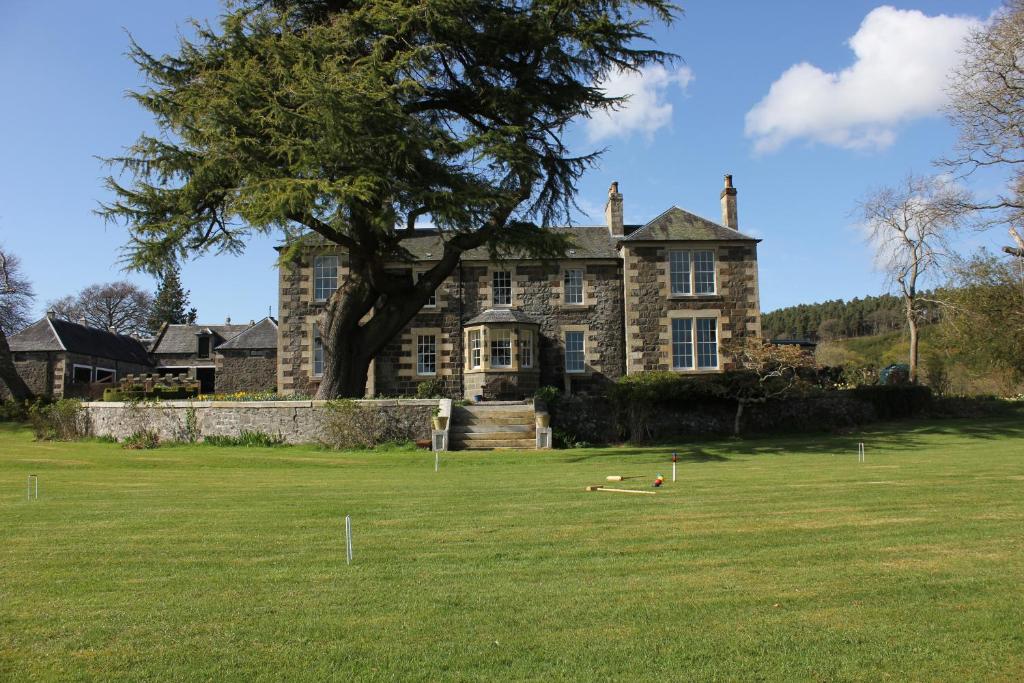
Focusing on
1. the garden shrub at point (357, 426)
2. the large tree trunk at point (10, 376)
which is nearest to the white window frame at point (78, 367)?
the large tree trunk at point (10, 376)

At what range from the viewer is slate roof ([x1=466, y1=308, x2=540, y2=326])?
1045 inches

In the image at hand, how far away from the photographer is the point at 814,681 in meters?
4.07

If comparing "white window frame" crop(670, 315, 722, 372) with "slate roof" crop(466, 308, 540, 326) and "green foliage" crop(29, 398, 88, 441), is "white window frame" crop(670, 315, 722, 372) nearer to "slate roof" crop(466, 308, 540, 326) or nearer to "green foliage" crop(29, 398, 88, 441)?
"slate roof" crop(466, 308, 540, 326)

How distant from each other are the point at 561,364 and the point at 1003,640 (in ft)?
77.2

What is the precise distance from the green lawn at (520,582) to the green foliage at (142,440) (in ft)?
32.9

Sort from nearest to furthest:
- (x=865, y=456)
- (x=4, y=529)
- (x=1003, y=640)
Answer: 1. (x=1003, y=640)
2. (x=4, y=529)
3. (x=865, y=456)

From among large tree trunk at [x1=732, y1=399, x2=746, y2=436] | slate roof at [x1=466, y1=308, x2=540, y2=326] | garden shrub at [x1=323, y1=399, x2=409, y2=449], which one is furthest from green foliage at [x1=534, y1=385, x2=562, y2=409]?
slate roof at [x1=466, y1=308, x2=540, y2=326]

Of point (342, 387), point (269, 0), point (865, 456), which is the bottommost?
point (865, 456)

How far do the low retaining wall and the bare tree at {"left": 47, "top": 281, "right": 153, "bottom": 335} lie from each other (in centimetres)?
5228

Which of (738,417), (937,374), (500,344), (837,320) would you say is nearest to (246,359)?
(500,344)

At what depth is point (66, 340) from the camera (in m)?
41.6

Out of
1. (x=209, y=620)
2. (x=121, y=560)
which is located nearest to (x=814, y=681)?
(x=209, y=620)

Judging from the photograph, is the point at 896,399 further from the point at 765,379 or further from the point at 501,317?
the point at 501,317

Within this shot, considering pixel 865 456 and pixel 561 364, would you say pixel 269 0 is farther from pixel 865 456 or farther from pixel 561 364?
pixel 865 456
